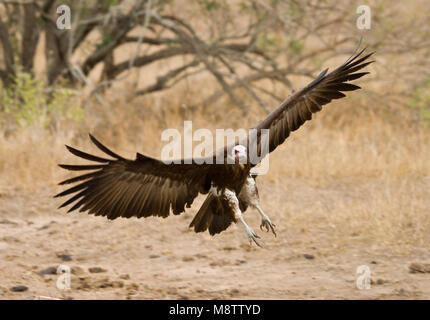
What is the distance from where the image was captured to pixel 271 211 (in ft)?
21.7

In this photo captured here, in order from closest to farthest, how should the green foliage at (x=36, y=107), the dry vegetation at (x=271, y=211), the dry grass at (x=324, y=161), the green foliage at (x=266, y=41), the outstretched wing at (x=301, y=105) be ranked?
the dry vegetation at (x=271, y=211), the outstretched wing at (x=301, y=105), the dry grass at (x=324, y=161), the green foliage at (x=36, y=107), the green foliage at (x=266, y=41)

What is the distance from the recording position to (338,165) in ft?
26.0

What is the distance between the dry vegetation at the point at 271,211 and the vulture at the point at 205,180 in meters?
0.54

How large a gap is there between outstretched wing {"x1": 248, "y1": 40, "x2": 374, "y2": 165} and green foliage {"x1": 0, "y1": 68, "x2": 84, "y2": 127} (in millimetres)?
3848

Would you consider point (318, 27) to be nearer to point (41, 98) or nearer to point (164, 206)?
point (41, 98)

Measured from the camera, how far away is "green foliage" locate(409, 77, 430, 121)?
30.3ft

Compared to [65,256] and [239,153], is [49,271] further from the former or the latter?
[239,153]

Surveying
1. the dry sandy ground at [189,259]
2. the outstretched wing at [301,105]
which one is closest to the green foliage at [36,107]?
the dry sandy ground at [189,259]

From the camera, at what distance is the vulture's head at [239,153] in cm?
470

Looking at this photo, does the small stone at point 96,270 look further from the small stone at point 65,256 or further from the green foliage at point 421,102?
the green foliage at point 421,102

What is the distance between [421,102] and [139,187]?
6.12 metres
